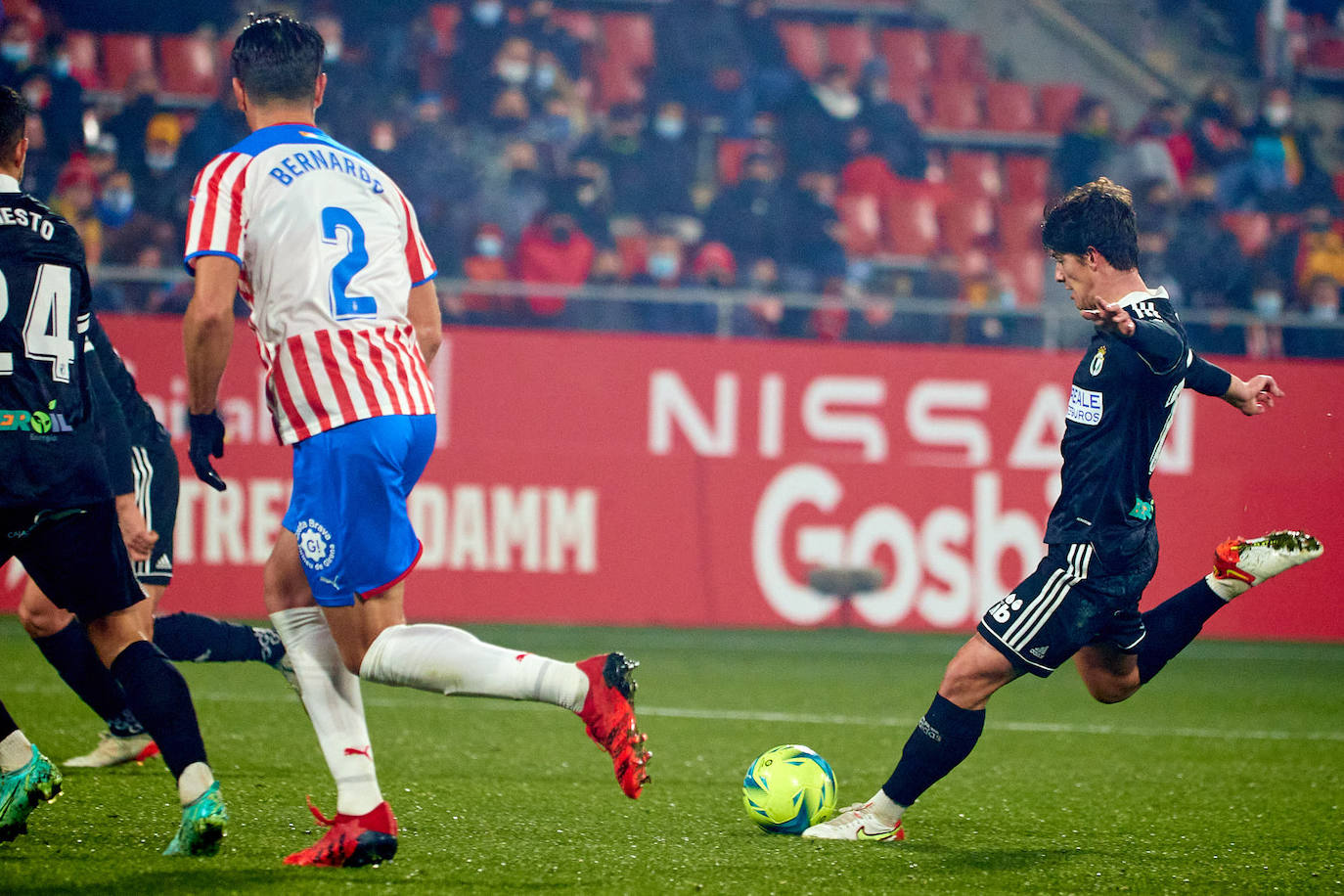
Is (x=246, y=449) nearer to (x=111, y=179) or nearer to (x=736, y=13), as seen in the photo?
(x=111, y=179)

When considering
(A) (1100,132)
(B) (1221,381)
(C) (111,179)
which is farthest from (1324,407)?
(C) (111,179)

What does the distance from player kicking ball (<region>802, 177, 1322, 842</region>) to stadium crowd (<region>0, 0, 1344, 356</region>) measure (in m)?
7.23

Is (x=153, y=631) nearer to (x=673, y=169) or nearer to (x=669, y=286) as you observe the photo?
(x=669, y=286)

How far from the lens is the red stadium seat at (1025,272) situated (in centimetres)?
1527

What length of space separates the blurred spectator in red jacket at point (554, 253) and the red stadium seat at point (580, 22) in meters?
3.77

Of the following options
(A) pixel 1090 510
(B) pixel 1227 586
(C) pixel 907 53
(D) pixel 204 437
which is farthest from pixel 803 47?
(D) pixel 204 437

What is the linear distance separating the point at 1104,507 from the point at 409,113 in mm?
11108

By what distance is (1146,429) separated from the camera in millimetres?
4578

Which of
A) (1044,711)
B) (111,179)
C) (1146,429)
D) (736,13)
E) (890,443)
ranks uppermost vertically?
(736,13)

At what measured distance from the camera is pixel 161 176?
1313cm

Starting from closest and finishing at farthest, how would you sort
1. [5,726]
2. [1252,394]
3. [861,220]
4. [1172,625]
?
[5,726]
[1252,394]
[1172,625]
[861,220]

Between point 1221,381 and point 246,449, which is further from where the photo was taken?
point 246,449

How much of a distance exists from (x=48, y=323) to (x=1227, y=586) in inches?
144

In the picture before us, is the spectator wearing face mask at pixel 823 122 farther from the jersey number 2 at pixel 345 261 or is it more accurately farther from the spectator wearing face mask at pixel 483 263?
the jersey number 2 at pixel 345 261
